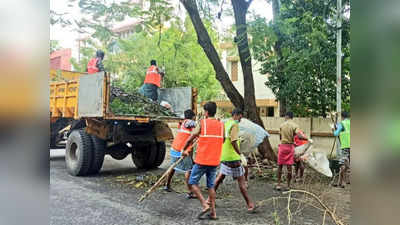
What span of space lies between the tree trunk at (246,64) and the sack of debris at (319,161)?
271 cm

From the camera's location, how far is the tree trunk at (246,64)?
26.7ft

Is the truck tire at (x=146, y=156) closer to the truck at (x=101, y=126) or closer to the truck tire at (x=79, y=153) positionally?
the truck at (x=101, y=126)

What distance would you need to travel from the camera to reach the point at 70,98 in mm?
7324

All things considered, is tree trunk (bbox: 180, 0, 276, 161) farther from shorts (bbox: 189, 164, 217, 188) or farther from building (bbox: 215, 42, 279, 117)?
building (bbox: 215, 42, 279, 117)

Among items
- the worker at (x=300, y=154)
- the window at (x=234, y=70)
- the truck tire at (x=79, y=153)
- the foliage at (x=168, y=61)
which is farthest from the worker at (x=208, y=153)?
the window at (x=234, y=70)

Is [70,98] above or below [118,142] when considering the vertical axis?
above

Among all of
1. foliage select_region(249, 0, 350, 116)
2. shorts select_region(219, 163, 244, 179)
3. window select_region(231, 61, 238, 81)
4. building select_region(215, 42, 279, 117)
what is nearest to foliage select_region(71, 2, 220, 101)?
building select_region(215, 42, 279, 117)

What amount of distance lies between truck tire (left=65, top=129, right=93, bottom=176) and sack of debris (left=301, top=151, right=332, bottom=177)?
4.33m

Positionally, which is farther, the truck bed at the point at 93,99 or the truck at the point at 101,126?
the truck at the point at 101,126

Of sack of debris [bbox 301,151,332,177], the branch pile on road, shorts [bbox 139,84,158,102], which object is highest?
shorts [bbox 139,84,158,102]

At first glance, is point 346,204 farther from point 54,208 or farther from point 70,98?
point 70,98

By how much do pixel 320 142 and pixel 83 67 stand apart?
12654 millimetres

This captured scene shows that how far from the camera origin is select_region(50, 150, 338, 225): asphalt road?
4285 mm
